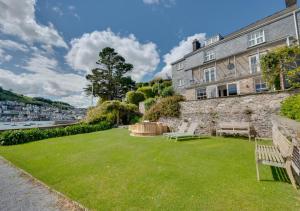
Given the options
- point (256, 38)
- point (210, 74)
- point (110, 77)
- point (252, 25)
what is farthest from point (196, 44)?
point (110, 77)

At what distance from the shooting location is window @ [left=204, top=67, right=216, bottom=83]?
68.8 feet

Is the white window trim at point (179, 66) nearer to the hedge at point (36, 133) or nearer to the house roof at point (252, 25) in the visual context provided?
the house roof at point (252, 25)

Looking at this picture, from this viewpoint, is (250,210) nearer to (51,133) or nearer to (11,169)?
(11,169)

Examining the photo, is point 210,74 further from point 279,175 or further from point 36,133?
point 36,133

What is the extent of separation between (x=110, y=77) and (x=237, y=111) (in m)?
33.7

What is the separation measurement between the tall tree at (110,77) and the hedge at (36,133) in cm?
2215

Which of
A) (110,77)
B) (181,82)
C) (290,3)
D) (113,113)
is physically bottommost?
(113,113)

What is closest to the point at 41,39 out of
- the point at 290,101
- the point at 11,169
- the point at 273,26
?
the point at 11,169

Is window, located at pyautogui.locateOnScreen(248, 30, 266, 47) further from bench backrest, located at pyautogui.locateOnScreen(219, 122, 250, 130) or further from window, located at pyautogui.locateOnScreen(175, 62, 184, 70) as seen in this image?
bench backrest, located at pyautogui.locateOnScreen(219, 122, 250, 130)

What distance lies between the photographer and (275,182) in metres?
3.80

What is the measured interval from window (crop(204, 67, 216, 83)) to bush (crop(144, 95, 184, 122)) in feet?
27.1

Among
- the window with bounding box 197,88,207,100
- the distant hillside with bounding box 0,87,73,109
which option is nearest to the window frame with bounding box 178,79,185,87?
the window with bounding box 197,88,207,100

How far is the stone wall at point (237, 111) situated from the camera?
32.2ft

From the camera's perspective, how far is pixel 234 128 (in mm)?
10375
